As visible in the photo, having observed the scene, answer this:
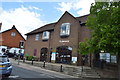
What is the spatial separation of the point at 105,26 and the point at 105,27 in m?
0.08

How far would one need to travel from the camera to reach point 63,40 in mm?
24141

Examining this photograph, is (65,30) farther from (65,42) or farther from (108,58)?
(108,58)

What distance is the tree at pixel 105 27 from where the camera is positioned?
33.6ft

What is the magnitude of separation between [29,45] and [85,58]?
16053mm

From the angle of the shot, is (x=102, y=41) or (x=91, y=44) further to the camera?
(x=91, y=44)

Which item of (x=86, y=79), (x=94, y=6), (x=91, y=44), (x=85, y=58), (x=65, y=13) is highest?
(x=65, y=13)

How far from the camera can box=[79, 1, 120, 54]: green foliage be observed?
10250 mm

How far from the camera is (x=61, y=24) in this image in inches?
985

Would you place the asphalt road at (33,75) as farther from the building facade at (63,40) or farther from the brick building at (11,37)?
the brick building at (11,37)

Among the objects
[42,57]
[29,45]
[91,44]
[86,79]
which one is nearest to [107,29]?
[91,44]

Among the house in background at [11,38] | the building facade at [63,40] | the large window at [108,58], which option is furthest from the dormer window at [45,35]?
the house in background at [11,38]

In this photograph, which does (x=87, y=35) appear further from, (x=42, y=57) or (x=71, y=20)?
(x=42, y=57)

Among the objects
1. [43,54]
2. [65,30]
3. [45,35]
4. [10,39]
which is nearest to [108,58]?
[65,30]

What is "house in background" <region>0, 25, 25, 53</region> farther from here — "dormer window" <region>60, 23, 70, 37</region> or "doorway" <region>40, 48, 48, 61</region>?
"dormer window" <region>60, 23, 70, 37</region>
